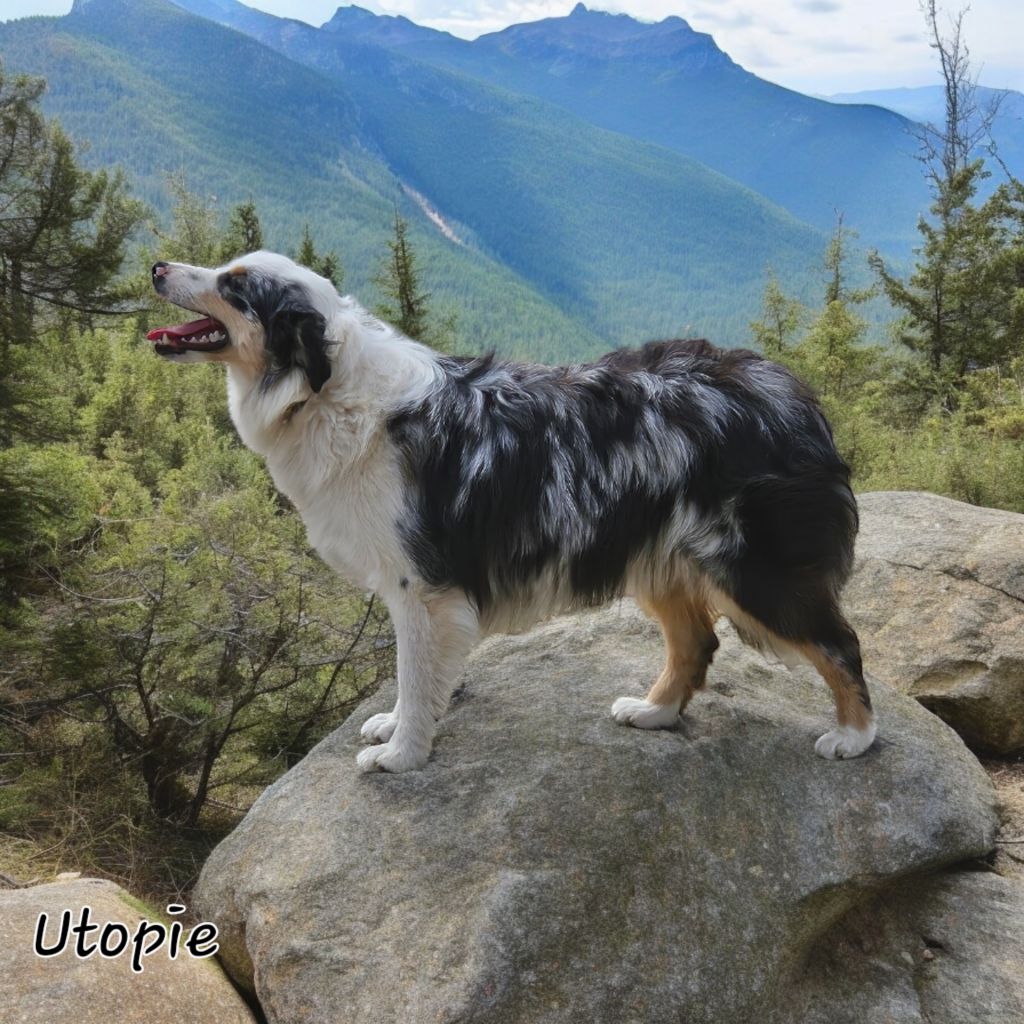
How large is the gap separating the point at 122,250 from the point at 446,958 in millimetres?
13169

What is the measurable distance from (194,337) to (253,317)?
0.29 meters

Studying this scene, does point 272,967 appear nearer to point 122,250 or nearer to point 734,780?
point 734,780

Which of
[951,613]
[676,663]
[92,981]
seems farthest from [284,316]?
[951,613]

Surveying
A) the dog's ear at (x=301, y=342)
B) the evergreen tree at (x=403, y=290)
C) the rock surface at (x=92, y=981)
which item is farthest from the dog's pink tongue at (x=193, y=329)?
the evergreen tree at (x=403, y=290)

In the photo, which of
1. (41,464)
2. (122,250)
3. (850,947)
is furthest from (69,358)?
(850,947)

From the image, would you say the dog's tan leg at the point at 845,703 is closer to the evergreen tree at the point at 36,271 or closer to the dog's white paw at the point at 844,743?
the dog's white paw at the point at 844,743

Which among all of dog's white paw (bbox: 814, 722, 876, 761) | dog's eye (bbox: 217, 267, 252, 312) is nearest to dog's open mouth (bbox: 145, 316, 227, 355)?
dog's eye (bbox: 217, 267, 252, 312)

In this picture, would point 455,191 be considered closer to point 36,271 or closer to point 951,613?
point 36,271


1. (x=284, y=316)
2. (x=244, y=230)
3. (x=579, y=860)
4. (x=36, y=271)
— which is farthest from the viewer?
(x=244, y=230)

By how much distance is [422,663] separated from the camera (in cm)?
397

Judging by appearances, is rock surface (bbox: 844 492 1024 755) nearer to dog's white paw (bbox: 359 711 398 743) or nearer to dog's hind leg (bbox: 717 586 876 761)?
dog's hind leg (bbox: 717 586 876 761)

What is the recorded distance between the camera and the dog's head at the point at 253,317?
149 inches

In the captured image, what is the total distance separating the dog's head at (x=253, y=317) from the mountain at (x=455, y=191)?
82.8 m

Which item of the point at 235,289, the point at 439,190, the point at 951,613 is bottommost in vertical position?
the point at 951,613
